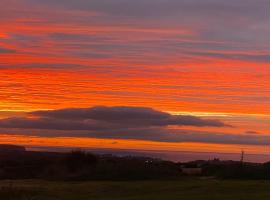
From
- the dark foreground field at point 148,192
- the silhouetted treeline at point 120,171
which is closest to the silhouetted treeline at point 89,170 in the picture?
the silhouetted treeline at point 120,171

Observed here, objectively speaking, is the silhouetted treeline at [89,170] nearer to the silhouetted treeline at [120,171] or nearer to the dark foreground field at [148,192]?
the silhouetted treeline at [120,171]

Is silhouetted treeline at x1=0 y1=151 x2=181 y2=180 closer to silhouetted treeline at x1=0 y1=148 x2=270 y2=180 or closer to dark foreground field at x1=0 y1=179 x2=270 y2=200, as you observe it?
silhouetted treeline at x1=0 y1=148 x2=270 y2=180

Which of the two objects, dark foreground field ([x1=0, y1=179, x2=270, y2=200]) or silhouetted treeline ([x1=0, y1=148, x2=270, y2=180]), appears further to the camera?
silhouetted treeline ([x1=0, y1=148, x2=270, y2=180])

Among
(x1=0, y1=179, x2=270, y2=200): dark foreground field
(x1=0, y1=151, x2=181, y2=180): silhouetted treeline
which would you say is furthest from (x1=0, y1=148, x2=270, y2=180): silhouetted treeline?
(x1=0, y1=179, x2=270, y2=200): dark foreground field

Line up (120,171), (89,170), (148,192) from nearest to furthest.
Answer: (148,192)
(120,171)
(89,170)

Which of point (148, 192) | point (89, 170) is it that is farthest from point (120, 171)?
point (148, 192)

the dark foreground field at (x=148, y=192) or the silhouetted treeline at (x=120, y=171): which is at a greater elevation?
the silhouetted treeline at (x=120, y=171)

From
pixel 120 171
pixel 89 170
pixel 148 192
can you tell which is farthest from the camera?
pixel 89 170

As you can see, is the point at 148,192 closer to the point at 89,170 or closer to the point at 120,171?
the point at 120,171

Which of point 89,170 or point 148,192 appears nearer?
point 148,192

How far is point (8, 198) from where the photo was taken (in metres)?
32.3

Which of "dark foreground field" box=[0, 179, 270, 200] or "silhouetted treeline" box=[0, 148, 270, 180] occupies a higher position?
"silhouetted treeline" box=[0, 148, 270, 180]

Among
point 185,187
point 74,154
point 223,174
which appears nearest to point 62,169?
point 74,154

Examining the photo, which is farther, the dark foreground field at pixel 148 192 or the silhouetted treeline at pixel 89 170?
the silhouetted treeline at pixel 89 170
